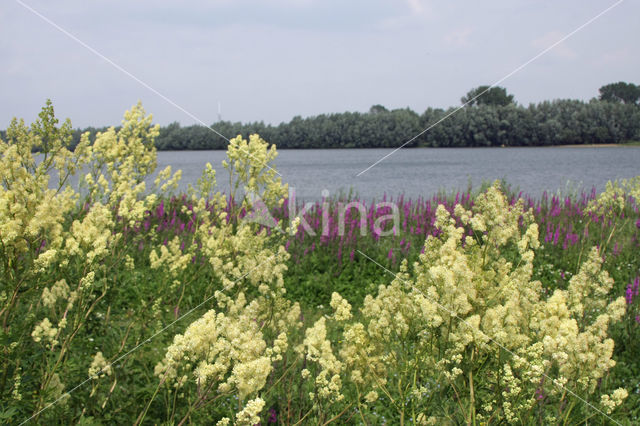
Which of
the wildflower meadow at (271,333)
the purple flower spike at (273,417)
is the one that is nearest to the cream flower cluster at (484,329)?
the wildflower meadow at (271,333)

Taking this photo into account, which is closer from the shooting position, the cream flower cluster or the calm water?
the cream flower cluster

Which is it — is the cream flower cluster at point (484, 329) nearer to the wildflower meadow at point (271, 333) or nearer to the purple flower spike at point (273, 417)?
the wildflower meadow at point (271, 333)

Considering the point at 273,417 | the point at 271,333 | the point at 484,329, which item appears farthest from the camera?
the point at 273,417

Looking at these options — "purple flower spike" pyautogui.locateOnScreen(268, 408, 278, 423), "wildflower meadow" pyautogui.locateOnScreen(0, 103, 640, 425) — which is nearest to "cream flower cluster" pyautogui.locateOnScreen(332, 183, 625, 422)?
"wildflower meadow" pyautogui.locateOnScreen(0, 103, 640, 425)

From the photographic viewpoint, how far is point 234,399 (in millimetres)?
3293

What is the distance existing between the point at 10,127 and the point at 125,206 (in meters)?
2.02

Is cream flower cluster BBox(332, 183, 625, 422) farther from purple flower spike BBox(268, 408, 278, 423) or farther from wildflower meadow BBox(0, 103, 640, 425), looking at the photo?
purple flower spike BBox(268, 408, 278, 423)

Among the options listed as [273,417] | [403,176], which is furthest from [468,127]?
[273,417]

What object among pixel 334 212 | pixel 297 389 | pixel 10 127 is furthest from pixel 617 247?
pixel 10 127

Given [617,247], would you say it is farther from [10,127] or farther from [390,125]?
[390,125]

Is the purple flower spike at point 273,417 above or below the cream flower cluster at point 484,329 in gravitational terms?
below

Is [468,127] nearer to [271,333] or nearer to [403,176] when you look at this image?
[403,176]

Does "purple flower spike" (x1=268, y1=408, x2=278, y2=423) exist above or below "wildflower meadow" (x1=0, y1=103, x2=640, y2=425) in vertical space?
below

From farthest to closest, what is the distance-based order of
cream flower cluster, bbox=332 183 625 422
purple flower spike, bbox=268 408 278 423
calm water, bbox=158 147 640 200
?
calm water, bbox=158 147 640 200 → purple flower spike, bbox=268 408 278 423 → cream flower cluster, bbox=332 183 625 422
